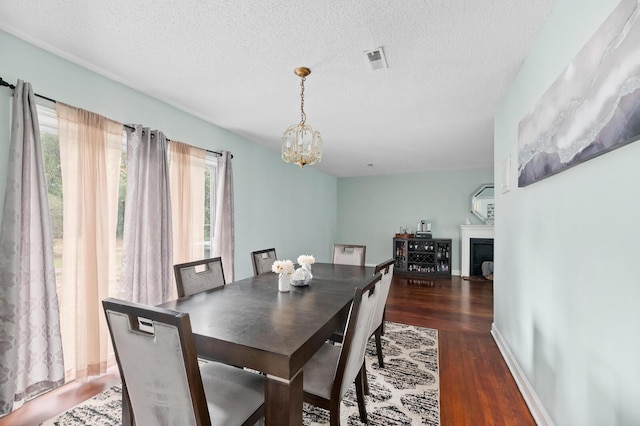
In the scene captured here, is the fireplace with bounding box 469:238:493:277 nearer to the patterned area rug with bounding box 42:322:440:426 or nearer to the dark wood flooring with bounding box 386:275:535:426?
the dark wood flooring with bounding box 386:275:535:426

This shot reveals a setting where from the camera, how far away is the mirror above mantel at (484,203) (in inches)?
243

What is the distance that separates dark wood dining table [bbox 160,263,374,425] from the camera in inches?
44.1

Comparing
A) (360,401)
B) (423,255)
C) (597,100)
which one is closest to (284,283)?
(360,401)

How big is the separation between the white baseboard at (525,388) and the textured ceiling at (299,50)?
2.30 meters

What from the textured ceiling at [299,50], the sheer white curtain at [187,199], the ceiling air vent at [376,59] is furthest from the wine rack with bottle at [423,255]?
the ceiling air vent at [376,59]

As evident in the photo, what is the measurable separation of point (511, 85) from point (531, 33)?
71cm

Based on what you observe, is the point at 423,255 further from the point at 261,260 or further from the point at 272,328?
the point at 272,328

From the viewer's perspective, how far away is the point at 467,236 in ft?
20.3

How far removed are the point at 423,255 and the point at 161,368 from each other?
248 inches

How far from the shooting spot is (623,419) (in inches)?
39.2

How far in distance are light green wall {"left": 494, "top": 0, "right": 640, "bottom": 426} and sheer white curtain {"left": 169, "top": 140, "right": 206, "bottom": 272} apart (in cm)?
313

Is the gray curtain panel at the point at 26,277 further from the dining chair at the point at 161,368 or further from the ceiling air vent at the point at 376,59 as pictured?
the ceiling air vent at the point at 376,59

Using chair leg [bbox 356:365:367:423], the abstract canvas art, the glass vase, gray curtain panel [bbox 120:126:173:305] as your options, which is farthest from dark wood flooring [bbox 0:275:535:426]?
the abstract canvas art

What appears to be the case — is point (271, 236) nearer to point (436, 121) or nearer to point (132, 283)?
point (132, 283)
